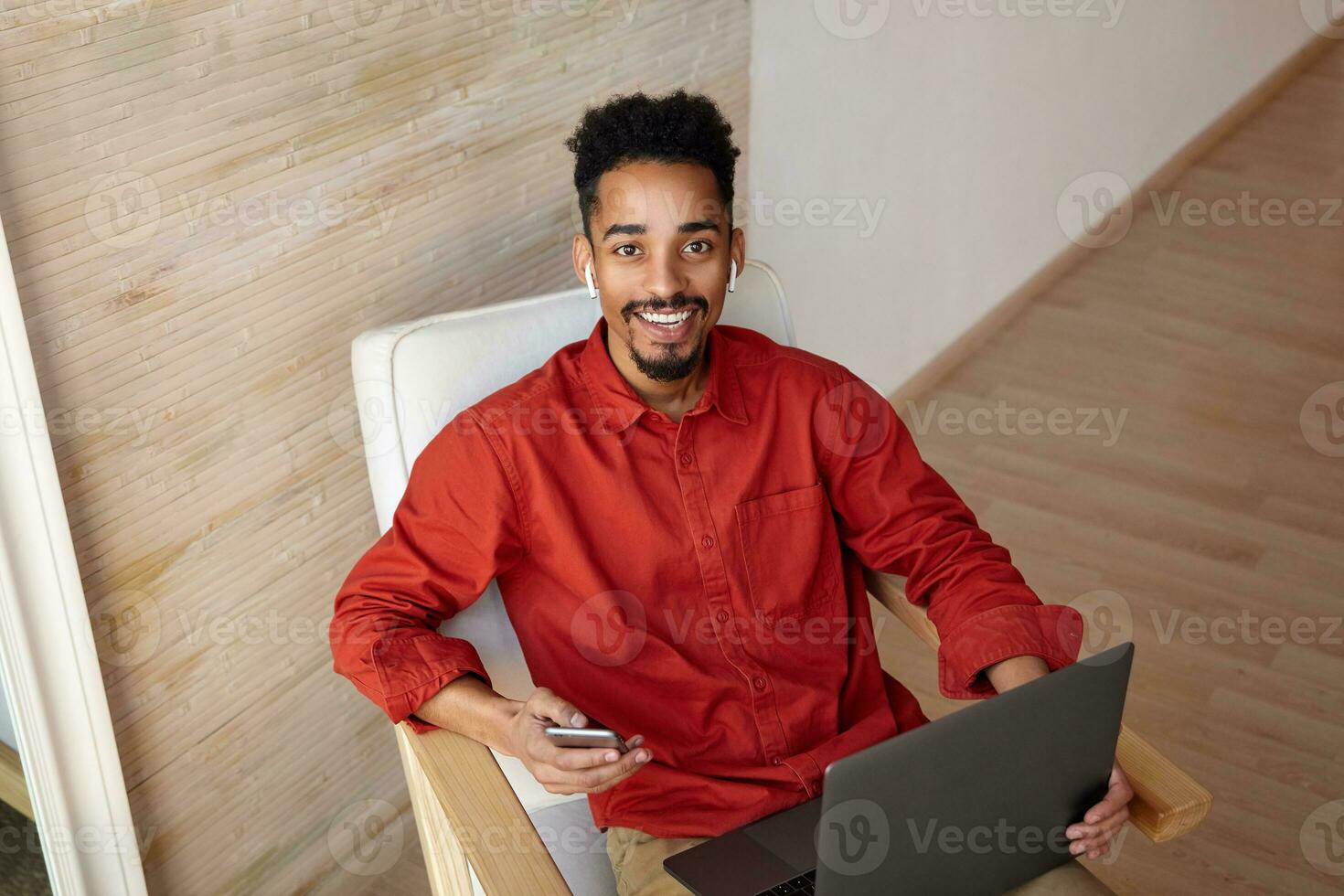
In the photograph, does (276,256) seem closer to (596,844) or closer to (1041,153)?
(596,844)

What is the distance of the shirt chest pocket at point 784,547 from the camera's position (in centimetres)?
158

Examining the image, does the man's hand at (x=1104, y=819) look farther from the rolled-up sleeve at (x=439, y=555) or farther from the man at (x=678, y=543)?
the rolled-up sleeve at (x=439, y=555)

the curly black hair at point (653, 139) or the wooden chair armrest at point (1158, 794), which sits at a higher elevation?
the curly black hair at point (653, 139)

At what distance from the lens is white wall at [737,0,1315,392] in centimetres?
262

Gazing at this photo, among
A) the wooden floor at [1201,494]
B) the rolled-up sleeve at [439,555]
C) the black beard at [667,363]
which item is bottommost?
the wooden floor at [1201,494]

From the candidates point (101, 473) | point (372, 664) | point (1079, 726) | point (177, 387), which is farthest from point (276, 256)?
point (1079, 726)

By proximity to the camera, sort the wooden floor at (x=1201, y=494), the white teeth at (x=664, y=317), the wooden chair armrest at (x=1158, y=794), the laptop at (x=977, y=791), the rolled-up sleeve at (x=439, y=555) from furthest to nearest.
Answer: the wooden floor at (x=1201, y=494)
the white teeth at (x=664, y=317)
the rolled-up sleeve at (x=439, y=555)
the wooden chair armrest at (x=1158, y=794)
the laptop at (x=977, y=791)

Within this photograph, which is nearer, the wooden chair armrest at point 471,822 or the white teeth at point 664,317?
the wooden chair armrest at point 471,822

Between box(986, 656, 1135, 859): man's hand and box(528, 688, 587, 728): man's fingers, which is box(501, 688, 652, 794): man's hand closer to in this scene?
box(528, 688, 587, 728): man's fingers

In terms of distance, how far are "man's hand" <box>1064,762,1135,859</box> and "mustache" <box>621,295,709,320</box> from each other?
0.67 m

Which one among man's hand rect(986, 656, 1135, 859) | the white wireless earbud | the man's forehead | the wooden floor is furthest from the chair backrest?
the wooden floor

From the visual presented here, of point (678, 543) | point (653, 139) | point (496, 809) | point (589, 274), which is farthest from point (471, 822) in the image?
point (653, 139)

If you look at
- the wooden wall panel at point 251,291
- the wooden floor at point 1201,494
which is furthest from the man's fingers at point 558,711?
the wooden floor at point 1201,494

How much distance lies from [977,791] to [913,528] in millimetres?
515
